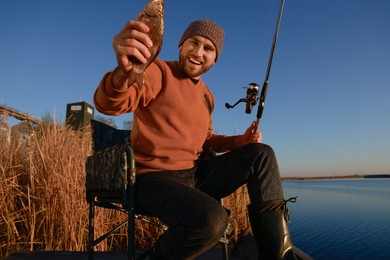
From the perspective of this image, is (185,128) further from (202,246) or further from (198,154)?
(202,246)

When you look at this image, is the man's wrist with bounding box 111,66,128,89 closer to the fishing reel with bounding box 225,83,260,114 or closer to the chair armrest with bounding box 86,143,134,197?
the chair armrest with bounding box 86,143,134,197

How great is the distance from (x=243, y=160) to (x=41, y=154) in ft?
8.18

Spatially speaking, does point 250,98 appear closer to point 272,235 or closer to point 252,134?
point 252,134

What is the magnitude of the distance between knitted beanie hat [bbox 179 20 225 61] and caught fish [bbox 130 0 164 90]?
0.82 m

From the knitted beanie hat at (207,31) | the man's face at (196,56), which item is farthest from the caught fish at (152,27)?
the knitted beanie hat at (207,31)

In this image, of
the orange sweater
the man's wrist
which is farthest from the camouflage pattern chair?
the man's wrist

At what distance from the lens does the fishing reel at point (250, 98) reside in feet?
6.12

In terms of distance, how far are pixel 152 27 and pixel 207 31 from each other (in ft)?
2.83

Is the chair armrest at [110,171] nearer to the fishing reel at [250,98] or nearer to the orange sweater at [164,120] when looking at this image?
the orange sweater at [164,120]

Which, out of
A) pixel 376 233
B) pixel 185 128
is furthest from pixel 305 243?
pixel 185 128

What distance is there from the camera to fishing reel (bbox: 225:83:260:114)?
186 cm

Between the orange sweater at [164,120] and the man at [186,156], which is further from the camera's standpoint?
the orange sweater at [164,120]

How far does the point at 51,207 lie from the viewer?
9.40ft

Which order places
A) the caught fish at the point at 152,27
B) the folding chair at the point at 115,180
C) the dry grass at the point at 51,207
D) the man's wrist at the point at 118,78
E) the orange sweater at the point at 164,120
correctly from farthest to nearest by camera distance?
A: the dry grass at the point at 51,207
the orange sweater at the point at 164,120
the folding chair at the point at 115,180
the man's wrist at the point at 118,78
the caught fish at the point at 152,27
